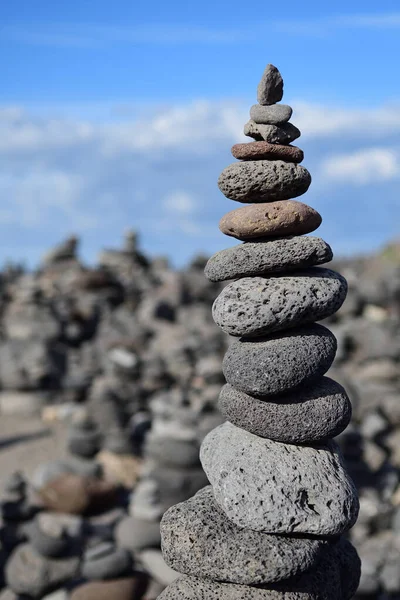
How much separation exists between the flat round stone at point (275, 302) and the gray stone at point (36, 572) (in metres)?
6.07

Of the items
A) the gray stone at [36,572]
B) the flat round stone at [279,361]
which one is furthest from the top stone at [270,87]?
the gray stone at [36,572]

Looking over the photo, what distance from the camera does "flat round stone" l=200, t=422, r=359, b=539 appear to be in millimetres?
5781

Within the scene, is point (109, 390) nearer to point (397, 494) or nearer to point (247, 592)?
point (397, 494)

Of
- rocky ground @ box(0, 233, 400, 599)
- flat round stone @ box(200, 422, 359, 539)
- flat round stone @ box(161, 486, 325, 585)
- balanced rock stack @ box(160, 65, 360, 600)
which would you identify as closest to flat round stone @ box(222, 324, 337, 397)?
balanced rock stack @ box(160, 65, 360, 600)

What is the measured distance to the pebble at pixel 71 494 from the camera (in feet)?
42.2

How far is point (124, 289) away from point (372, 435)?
1492cm

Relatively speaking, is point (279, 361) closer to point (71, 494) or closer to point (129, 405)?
point (71, 494)

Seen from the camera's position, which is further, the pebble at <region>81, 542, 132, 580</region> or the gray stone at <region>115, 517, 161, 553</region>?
the gray stone at <region>115, 517, 161, 553</region>

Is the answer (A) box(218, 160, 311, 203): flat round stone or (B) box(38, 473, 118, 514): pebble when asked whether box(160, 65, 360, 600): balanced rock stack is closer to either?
(A) box(218, 160, 311, 203): flat round stone

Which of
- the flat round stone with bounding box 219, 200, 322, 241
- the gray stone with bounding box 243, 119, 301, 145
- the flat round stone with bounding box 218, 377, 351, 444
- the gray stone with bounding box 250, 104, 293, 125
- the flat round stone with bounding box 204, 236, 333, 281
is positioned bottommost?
the flat round stone with bounding box 218, 377, 351, 444

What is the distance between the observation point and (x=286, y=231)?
243 inches

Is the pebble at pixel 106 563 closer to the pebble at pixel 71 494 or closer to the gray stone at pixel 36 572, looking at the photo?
the gray stone at pixel 36 572

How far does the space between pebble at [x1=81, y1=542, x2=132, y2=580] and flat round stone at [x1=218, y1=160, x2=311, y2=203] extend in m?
5.71

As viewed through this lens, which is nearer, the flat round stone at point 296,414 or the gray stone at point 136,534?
the flat round stone at point 296,414
